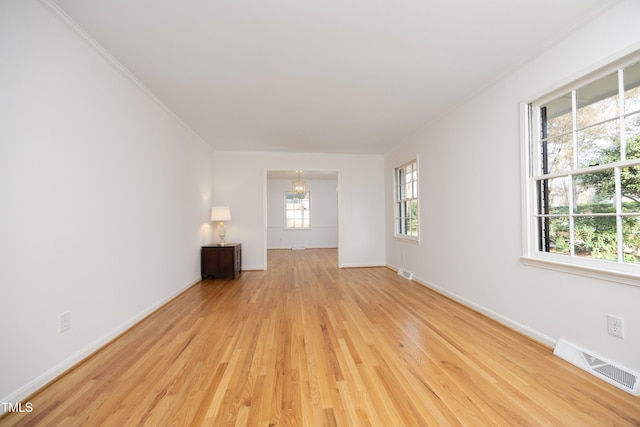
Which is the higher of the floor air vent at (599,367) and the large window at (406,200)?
the large window at (406,200)

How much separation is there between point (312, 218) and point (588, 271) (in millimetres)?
8372

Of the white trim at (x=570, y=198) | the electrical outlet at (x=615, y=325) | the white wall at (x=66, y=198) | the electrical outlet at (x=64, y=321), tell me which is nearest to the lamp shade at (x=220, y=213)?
the white wall at (x=66, y=198)

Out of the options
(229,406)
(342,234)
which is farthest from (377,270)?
Result: (229,406)

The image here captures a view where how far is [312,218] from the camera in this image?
1002cm

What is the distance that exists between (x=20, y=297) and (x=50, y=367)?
55cm

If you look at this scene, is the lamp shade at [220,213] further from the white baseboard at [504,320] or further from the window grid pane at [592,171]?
the window grid pane at [592,171]

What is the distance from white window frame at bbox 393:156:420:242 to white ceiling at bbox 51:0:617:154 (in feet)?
4.35

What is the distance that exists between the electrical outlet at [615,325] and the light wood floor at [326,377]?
0.34m

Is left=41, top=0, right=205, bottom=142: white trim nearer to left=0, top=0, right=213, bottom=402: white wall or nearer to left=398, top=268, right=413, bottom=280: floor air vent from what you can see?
left=0, top=0, right=213, bottom=402: white wall

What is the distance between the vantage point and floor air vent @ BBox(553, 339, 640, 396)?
1.64m

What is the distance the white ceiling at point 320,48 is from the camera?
6.10 ft

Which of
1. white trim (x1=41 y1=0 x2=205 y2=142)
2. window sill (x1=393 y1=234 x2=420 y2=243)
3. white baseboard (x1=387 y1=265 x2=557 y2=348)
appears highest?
white trim (x1=41 y1=0 x2=205 y2=142)

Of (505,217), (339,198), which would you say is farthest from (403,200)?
(505,217)

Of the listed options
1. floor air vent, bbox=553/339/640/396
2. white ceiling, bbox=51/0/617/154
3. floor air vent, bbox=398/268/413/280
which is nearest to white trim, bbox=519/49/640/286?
white ceiling, bbox=51/0/617/154
